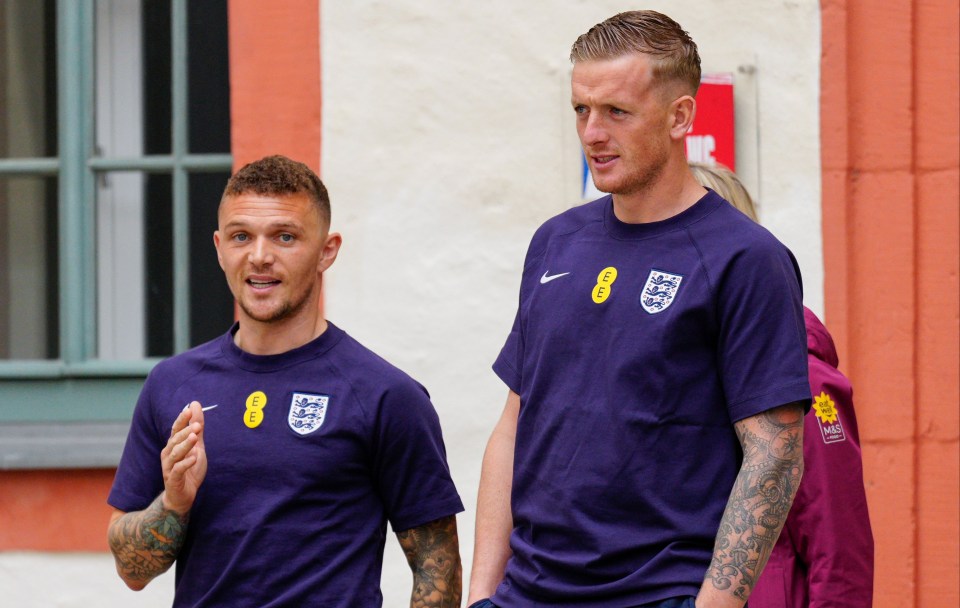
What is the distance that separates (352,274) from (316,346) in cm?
157

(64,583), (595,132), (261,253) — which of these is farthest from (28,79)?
(595,132)

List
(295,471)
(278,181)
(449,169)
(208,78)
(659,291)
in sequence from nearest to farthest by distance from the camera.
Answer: (659,291) < (295,471) < (278,181) < (449,169) < (208,78)

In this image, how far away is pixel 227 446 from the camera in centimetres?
279

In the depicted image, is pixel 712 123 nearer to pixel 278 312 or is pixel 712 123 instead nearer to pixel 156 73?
pixel 278 312

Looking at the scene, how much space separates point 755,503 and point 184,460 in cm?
116

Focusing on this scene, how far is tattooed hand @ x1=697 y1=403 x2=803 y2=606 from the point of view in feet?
7.13

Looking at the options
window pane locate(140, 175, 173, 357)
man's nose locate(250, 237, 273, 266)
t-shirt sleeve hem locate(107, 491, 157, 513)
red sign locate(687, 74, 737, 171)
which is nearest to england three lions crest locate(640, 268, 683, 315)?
man's nose locate(250, 237, 273, 266)

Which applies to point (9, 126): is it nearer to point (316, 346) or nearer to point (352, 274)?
point (352, 274)

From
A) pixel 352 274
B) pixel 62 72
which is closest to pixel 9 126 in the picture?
pixel 62 72

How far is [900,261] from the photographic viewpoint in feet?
13.8

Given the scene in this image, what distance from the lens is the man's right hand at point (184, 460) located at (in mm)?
2602

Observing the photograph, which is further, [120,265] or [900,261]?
[120,265]

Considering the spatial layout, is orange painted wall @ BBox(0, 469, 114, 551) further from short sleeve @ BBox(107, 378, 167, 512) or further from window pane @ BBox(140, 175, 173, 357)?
short sleeve @ BBox(107, 378, 167, 512)

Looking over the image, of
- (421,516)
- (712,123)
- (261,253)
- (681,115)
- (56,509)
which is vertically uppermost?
(712,123)
